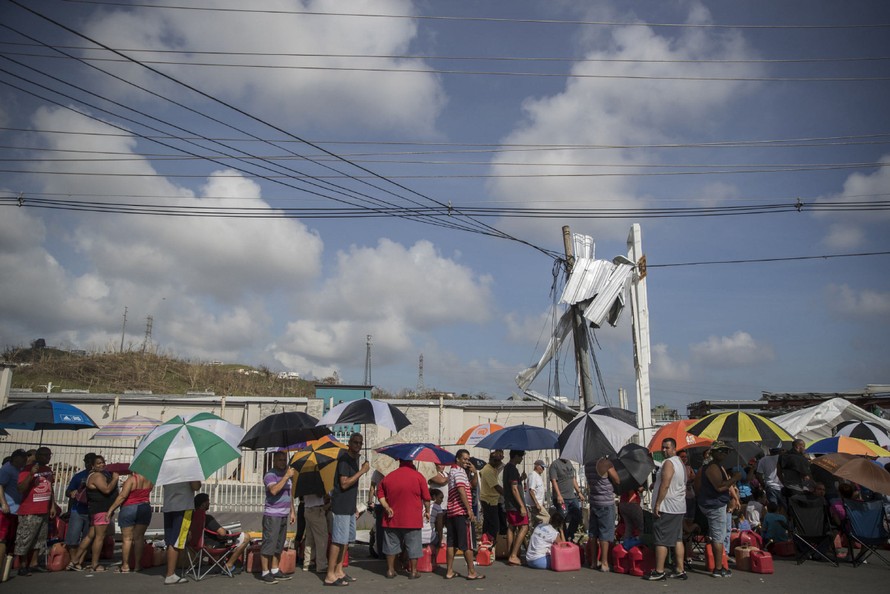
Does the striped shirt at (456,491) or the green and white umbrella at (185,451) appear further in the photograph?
the striped shirt at (456,491)

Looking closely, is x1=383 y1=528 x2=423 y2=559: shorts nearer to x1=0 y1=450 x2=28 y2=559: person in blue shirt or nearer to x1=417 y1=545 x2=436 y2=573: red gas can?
x1=417 y1=545 x2=436 y2=573: red gas can

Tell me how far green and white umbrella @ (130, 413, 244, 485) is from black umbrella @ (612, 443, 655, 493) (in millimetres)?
5845

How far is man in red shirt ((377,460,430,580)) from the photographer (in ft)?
29.3

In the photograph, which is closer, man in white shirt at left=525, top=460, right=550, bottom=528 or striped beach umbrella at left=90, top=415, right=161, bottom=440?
man in white shirt at left=525, top=460, right=550, bottom=528

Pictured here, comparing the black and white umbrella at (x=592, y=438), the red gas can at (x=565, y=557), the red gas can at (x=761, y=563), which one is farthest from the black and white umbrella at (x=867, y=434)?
the red gas can at (x=565, y=557)

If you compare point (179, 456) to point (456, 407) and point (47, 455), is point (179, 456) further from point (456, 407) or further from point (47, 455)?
point (456, 407)

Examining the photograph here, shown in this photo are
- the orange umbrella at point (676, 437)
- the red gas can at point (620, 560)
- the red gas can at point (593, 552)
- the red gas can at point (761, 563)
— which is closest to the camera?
the red gas can at point (761, 563)

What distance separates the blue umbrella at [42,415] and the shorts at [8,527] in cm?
258

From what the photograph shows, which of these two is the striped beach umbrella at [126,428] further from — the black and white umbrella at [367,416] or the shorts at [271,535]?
the shorts at [271,535]

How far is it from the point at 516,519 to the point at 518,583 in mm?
1456

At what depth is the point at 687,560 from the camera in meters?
9.95

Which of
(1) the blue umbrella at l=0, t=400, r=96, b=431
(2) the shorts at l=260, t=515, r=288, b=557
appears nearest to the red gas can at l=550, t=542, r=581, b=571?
(2) the shorts at l=260, t=515, r=288, b=557

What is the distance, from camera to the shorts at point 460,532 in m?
9.16

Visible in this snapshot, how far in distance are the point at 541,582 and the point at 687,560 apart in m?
2.71
